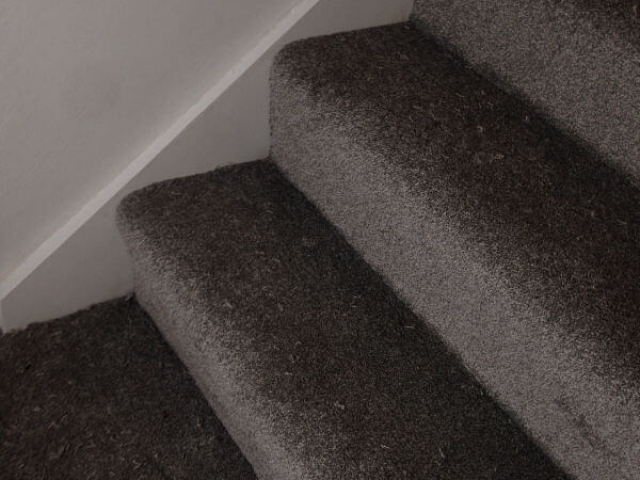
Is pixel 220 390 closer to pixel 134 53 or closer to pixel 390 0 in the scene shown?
pixel 134 53

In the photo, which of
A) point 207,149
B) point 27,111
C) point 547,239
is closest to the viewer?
point 547,239

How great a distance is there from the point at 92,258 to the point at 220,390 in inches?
13.2

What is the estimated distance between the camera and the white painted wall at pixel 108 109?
0.91 m

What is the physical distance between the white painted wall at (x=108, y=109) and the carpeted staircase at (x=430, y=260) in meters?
0.04

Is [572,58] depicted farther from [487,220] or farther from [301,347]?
[301,347]

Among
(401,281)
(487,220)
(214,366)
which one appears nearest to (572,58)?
(487,220)

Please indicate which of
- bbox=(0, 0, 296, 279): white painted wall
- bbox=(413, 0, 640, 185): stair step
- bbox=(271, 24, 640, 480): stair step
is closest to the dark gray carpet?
bbox=(0, 0, 296, 279): white painted wall

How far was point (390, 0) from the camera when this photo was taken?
42.5 inches

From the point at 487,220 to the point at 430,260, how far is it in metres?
0.10

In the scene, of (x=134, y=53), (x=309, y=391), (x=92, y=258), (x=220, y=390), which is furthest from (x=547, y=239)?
(x=92, y=258)

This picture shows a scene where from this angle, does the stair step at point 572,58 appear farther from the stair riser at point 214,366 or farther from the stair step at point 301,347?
the stair riser at point 214,366

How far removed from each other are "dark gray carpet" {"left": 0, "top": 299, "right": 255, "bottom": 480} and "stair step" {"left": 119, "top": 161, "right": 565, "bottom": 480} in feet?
0.18

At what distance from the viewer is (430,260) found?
2.92ft

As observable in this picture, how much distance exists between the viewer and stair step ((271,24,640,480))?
0.77m
